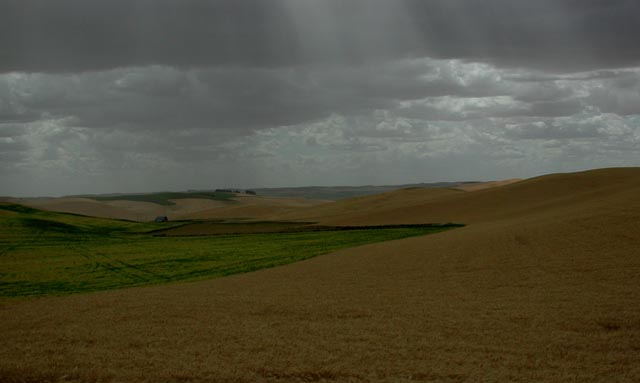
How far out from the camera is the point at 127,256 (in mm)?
38938

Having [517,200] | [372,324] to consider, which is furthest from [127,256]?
[517,200]

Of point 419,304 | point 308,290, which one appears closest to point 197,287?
point 308,290

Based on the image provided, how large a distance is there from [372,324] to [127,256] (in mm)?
28196

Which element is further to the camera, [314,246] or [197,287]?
[314,246]

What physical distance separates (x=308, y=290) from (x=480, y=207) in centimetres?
4298

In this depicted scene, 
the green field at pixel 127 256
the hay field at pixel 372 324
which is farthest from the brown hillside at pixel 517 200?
the hay field at pixel 372 324

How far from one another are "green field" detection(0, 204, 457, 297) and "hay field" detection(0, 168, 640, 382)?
14.9ft

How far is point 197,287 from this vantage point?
2286 centimetres

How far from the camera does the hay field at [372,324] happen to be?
1108 centimetres

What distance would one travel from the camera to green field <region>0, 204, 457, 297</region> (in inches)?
1079

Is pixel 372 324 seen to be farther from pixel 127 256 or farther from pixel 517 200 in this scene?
pixel 517 200

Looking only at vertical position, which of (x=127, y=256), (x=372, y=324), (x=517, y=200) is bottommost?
(x=127, y=256)

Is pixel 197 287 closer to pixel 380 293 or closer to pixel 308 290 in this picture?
pixel 308 290

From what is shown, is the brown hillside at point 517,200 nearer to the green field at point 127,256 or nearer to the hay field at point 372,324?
the green field at point 127,256
